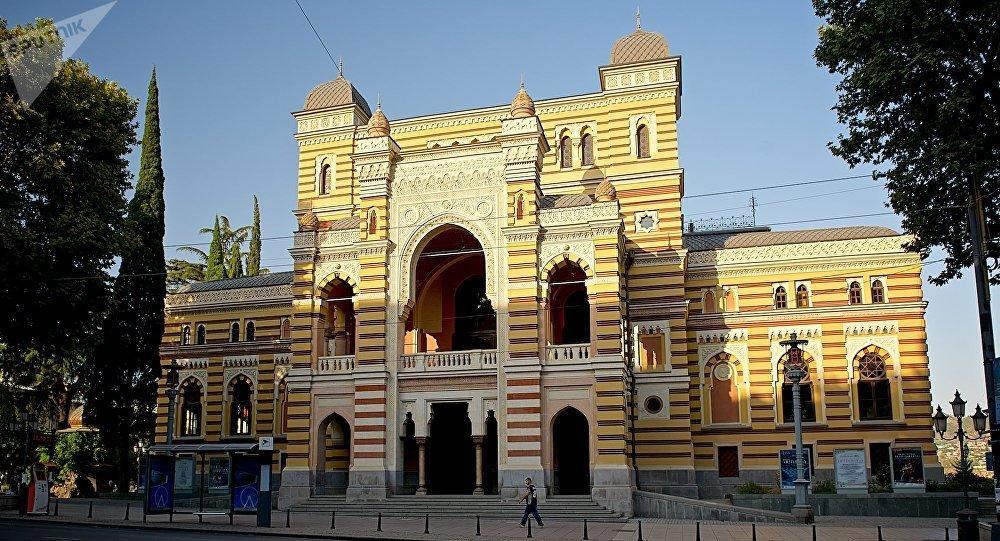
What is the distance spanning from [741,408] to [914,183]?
1643cm

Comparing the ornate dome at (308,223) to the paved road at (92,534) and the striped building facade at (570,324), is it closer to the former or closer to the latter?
the striped building facade at (570,324)

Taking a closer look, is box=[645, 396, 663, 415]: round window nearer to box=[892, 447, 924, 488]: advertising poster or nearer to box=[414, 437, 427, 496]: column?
box=[892, 447, 924, 488]: advertising poster

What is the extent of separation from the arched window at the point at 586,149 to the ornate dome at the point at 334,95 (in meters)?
12.5

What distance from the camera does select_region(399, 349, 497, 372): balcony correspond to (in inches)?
1389

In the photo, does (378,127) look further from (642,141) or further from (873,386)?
(873,386)

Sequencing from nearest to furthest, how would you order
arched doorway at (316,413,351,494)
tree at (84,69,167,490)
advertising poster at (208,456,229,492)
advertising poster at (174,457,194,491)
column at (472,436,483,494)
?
column at (472,436,483,494) → arched doorway at (316,413,351,494) → advertising poster at (174,457,194,491) → tree at (84,69,167,490) → advertising poster at (208,456,229,492)

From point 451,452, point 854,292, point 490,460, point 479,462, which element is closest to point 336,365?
point 451,452

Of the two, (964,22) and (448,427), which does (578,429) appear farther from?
(964,22)

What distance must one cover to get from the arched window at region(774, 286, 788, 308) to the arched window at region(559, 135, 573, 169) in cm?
1164

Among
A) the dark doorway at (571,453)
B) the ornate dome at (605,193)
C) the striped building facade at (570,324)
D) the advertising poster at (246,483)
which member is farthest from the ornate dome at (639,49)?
the advertising poster at (246,483)

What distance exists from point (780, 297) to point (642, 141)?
384 inches

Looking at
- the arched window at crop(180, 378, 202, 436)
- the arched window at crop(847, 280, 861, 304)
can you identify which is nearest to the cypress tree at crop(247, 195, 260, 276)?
the arched window at crop(180, 378, 202, 436)

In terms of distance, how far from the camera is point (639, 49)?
42.2 m

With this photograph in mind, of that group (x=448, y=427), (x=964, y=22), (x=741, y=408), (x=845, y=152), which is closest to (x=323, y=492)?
(x=448, y=427)
